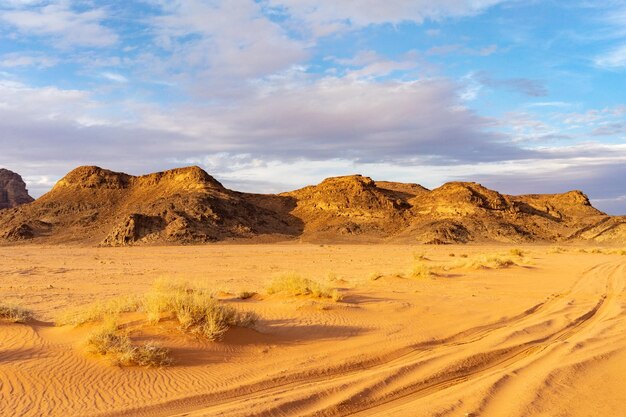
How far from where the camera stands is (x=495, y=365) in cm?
888

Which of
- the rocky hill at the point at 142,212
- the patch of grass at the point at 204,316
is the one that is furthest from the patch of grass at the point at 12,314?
the rocky hill at the point at 142,212

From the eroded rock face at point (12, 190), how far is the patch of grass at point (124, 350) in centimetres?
10186

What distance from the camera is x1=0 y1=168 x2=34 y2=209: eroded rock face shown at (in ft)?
324

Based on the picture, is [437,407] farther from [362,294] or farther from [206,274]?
[206,274]

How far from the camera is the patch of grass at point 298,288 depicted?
14.7 m

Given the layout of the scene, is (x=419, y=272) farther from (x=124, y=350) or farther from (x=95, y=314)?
(x=124, y=350)

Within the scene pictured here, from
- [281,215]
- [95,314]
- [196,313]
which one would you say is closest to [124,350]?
[196,313]

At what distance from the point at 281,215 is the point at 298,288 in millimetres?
63284

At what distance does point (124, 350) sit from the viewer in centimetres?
827

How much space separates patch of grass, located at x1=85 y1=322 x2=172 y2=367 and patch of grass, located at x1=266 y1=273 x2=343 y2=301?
21.4ft

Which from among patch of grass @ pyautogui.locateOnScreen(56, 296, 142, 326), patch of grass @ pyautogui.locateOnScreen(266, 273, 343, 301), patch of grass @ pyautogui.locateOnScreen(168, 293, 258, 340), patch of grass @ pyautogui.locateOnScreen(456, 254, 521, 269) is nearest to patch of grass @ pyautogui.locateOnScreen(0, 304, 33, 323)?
patch of grass @ pyautogui.locateOnScreen(56, 296, 142, 326)

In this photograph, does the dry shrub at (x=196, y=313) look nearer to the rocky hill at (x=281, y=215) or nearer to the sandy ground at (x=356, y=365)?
the sandy ground at (x=356, y=365)

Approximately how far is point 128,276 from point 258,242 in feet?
121

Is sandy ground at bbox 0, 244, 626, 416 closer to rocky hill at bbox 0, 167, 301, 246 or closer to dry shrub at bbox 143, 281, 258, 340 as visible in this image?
dry shrub at bbox 143, 281, 258, 340
